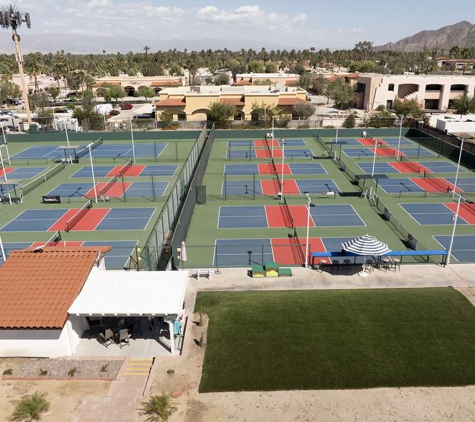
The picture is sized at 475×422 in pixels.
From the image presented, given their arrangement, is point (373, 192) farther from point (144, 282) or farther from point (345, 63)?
point (345, 63)

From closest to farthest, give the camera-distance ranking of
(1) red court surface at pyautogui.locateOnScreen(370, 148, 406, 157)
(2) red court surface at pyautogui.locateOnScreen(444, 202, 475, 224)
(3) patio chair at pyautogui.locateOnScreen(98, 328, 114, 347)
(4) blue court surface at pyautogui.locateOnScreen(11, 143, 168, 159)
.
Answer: (3) patio chair at pyautogui.locateOnScreen(98, 328, 114, 347) → (2) red court surface at pyautogui.locateOnScreen(444, 202, 475, 224) → (1) red court surface at pyautogui.locateOnScreen(370, 148, 406, 157) → (4) blue court surface at pyautogui.locateOnScreen(11, 143, 168, 159)

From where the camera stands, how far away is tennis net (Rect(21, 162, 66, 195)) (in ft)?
134

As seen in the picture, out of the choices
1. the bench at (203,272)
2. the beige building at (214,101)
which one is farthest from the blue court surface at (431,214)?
the beige building at (214,101)

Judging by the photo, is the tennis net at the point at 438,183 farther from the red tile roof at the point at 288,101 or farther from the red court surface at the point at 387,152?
the red tile roof at the point at 288,101

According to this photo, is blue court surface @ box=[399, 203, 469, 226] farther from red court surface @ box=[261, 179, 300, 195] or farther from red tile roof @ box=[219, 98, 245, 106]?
red tile roof @ box=[219, 98, 245, 106]

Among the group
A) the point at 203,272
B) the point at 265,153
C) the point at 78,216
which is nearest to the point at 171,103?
the point at 265,153

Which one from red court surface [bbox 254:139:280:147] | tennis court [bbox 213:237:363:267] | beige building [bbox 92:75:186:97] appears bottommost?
tennis court [bbox 213:237:363:267]

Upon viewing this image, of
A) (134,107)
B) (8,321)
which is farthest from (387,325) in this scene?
(134,107)

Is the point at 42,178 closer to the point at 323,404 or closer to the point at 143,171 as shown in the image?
the point at 143,171

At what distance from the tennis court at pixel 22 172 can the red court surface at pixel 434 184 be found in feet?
127

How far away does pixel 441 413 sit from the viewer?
1470cm

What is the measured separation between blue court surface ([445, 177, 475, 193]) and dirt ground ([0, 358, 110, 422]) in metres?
35.7

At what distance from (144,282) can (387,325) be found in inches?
431

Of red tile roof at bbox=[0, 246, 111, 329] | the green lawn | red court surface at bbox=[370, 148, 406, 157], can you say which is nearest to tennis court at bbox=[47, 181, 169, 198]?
red tile roof at bbox=[0, 246, 111, 329]
